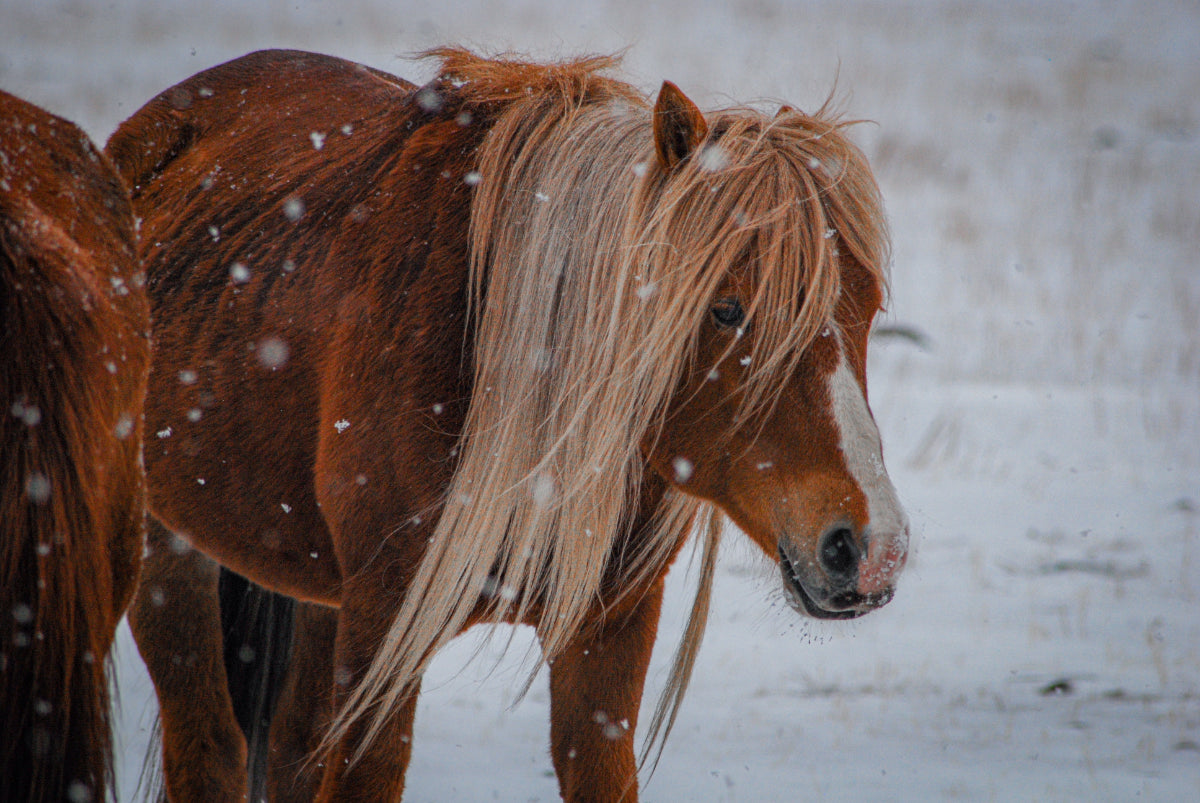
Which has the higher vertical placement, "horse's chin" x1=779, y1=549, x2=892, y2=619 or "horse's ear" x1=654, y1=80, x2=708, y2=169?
"horse's ear" x1=654, y1=80, x2=708, y2=169

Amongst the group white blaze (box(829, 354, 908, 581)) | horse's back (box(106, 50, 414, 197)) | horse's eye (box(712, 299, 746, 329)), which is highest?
horse's back (box(106, 50, 414, 197))

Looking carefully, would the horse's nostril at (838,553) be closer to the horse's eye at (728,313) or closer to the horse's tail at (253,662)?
the horse's eye at (728,313)

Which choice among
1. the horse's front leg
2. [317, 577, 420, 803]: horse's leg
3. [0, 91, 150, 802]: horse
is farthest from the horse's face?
[0, 91, 150, 802]: horse

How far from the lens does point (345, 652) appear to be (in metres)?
2.02

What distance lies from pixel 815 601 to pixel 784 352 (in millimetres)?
427

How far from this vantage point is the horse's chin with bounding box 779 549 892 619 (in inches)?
69.3

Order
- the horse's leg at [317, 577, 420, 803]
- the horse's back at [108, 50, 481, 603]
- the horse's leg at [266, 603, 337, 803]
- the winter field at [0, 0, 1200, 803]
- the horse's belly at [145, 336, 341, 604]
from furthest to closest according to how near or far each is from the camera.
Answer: the winter field at [0, 0, 1200, 803] < the horse's leg at [266, 603, 337, 803] < the horse's belly at [145, 336, 341, 604] < the horse's back at [108, 50, 481, 603] < the horse's leg at [317, 577, 420, 803]

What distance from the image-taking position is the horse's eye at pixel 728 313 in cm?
187

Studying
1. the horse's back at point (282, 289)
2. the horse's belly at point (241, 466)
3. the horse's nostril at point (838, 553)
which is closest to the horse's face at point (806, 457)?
the horse's nostril at point (838, 553)

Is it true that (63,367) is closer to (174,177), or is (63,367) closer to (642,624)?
(642,624)

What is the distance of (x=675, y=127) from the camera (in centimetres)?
193

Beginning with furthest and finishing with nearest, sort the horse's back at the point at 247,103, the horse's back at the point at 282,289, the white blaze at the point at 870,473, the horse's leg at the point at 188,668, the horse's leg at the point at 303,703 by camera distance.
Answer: the horse's leg at the point at 303,703 → the horse's back at the point at 247,103 → the horse's leg at the point at 188,668 → the horse's back at the point at 282,289 → the white blaze at the point at 870,473

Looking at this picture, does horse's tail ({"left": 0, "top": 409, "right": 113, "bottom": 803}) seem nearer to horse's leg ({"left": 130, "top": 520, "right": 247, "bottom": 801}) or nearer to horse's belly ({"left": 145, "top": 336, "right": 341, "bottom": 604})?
horse's belly ({"left": 145, "top": 336, "right": 341, "bottom": 604})

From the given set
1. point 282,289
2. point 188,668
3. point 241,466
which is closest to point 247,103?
point 282,289
